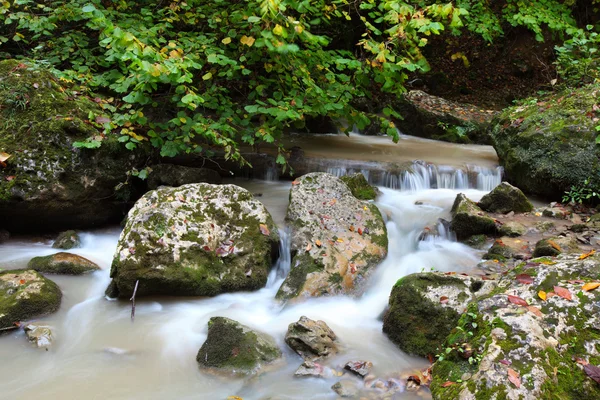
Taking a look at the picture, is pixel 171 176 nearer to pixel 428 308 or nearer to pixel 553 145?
pixel 428 308

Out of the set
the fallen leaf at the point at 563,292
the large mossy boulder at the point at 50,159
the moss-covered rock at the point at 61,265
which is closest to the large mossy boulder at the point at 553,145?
the fallen leaf at the point at 563,292

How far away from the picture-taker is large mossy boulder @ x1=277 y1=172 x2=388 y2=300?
4.98m

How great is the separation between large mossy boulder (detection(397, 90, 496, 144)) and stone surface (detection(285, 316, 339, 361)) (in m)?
7.51

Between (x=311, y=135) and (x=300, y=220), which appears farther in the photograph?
(x=311, y=135)

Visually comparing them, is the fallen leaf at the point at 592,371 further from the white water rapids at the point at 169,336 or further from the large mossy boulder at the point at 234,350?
the large mossy boulder at the point at 234,350

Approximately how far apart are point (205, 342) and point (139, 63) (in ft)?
9.94

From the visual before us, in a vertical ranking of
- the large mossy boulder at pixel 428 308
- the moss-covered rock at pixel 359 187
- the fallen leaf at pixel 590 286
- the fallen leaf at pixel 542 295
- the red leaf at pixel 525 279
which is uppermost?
the fallen leaf at pixel 590 286

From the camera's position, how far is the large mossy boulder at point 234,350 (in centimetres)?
373

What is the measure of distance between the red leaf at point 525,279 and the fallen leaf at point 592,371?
0.63 m

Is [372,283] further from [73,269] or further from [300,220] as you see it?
[73,269]

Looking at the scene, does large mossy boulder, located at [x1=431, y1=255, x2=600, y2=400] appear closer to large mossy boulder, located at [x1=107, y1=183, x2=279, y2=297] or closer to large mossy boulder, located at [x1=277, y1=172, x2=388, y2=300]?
large mossy boulder, located at [x1=277, y1=172, x2=388, y2=300]

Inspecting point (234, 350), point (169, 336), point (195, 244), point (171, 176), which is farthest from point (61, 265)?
point (234, 350)

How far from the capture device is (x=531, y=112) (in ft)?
26.2

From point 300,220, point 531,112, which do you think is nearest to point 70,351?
point 300,220
